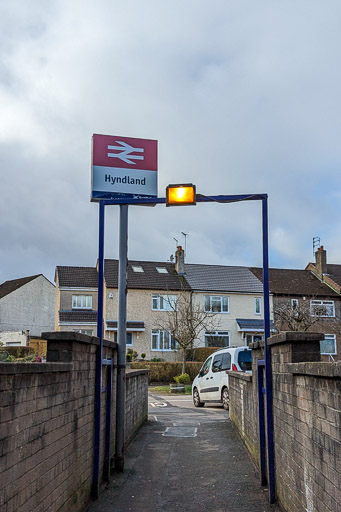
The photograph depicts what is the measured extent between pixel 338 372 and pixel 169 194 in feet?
14.8

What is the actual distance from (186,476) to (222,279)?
121ft

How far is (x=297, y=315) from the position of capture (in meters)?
33.9

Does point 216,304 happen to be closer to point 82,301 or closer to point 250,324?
point 250,324

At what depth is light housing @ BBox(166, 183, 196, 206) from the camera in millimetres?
7539

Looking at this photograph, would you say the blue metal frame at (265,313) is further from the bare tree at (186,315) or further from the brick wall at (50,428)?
the bare tree at (186,315)

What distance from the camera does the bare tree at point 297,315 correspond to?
1190 inches

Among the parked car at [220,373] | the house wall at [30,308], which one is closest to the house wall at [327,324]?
the house wall at [30,308]

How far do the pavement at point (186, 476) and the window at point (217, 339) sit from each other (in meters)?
28.7

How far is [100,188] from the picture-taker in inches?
332

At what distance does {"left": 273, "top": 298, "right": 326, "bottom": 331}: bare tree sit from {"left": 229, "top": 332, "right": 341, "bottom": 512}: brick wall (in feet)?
75.2

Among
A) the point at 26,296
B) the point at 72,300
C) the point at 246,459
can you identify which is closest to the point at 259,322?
the point at 72,300

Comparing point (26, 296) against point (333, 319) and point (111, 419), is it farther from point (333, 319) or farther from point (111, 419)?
point (111, 419)

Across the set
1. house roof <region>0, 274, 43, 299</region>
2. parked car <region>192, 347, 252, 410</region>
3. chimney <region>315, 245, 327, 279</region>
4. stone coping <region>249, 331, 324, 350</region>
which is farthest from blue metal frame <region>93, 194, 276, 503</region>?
house roof <region>0, 274, 43, 299</region>

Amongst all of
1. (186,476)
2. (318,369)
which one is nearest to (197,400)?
(186,476)
